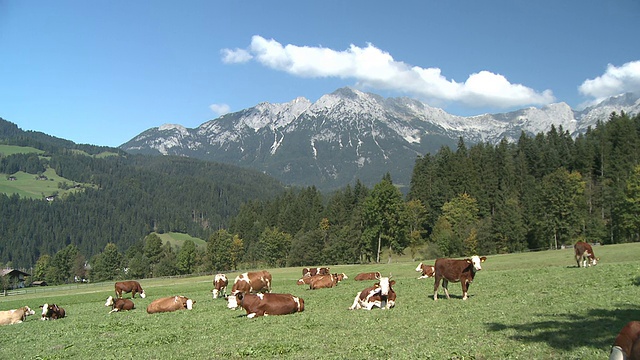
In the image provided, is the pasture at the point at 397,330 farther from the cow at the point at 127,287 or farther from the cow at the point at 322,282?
the cow at the point at 127,287

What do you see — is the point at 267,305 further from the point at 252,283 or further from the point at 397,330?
the point at 252,283

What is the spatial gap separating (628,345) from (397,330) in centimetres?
718

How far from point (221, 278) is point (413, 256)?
69.0 metres

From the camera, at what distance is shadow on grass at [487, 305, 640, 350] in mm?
10195

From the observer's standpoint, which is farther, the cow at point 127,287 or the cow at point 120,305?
the cow at point 127,287

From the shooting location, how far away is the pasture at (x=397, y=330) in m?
10.6

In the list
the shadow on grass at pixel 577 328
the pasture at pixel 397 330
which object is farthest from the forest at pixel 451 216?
the shadow on grass at pixel 577 328

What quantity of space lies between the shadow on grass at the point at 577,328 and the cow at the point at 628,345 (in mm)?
2927

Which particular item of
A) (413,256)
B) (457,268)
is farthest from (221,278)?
(413,256)

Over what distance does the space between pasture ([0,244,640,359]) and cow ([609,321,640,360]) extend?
221 centimetres

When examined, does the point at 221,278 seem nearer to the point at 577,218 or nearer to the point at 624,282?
the point at 624,282

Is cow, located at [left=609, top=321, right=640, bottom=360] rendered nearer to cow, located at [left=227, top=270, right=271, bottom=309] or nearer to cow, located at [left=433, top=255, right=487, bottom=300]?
cow, located at [left=433, top=255, right=487, bottom=300]

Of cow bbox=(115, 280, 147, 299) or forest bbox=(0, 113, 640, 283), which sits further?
forest bbox=(0, 113, 640, 283)

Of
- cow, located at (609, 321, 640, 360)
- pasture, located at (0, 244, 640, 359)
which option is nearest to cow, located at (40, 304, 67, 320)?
pasture, located at (0, 244, 640, 359)
